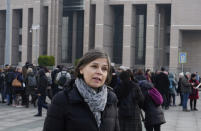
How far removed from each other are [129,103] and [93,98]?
4.51 metres

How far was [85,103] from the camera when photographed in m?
3.02

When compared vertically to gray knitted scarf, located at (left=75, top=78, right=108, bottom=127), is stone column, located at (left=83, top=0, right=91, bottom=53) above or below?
above

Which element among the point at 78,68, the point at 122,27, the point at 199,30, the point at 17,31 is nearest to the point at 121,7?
the point at 122,27

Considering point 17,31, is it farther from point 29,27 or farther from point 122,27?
point 122,27

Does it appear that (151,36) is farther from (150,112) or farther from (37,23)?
(150,112)

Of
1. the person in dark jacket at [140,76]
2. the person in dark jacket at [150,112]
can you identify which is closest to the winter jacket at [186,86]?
the person in dark jacket at [140,76]

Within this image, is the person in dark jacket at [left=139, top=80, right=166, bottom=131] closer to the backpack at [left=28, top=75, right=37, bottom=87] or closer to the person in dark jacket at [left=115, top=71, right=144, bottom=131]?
the person in dark jacket at [left=115, top=71, right=144, bottom=131]

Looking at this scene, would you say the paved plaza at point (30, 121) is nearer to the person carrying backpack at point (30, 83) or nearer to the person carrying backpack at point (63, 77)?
the person carrying backpack at point (30, 83)

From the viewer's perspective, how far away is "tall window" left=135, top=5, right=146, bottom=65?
178ft

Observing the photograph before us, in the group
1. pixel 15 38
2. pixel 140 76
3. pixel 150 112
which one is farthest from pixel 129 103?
pixel 15 38

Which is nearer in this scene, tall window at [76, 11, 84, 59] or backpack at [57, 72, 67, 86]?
Result: backpack at [57, 72, 67, 86]

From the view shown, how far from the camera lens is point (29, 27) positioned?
2303 inches

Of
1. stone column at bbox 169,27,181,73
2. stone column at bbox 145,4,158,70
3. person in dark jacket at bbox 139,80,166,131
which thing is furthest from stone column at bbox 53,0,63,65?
person in dark jacket at bbox 139,80,166,131

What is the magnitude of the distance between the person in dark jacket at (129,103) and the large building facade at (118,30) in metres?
42.2
